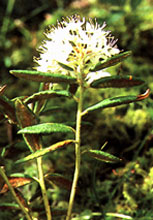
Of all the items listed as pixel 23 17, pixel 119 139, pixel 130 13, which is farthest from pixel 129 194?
pixel 23 17

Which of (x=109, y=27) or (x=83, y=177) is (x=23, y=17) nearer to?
(x=109, y=27)

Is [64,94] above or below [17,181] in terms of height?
above

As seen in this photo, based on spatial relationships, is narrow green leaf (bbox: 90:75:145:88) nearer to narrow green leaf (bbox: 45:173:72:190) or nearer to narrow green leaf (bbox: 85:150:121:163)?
narrow green leaf (bbox: 85:150:121:163)

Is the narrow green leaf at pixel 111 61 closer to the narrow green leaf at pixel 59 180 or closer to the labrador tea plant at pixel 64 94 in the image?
the labrador tea plant at pixel 64 94

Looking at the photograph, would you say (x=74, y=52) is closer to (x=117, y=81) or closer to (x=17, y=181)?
(x=117, y=81)

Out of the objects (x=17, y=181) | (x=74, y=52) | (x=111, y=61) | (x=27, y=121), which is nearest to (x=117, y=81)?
(x=111, y=61)

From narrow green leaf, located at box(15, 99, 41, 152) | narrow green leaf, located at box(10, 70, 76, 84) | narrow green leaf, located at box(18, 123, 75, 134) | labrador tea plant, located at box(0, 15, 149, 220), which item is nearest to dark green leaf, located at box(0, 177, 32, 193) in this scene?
labrador tea plant, located at box(0, 15, 149, 220)
